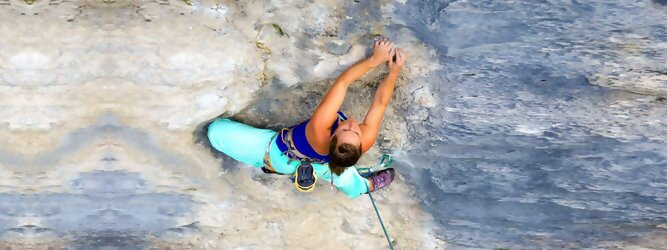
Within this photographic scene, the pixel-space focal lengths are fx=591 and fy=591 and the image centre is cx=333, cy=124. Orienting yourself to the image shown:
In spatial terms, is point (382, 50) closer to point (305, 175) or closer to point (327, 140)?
point (327, 140)

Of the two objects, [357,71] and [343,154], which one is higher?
[357,71]

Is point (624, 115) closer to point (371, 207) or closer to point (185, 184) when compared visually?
point (371, 207)

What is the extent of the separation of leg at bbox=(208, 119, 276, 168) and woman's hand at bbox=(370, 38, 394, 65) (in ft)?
3.35

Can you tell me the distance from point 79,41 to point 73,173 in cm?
113

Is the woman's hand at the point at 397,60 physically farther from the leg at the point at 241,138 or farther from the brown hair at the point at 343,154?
the leg at the point at 241,138

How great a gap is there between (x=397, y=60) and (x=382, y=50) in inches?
5.1

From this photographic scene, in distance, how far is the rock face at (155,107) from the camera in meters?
4.12

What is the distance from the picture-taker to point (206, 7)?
4199 millimetres

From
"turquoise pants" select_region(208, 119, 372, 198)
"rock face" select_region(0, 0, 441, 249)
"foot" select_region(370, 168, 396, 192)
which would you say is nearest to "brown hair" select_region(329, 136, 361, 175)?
"turquoise pants" select_region(208, 119, 372, 198)

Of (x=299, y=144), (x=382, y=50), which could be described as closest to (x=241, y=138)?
(x=299, y=144)

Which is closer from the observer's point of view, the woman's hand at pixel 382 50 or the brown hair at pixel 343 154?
the brown hair at pixel 343 154

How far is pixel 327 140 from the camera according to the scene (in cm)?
407

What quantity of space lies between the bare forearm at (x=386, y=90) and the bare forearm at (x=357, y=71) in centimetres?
14

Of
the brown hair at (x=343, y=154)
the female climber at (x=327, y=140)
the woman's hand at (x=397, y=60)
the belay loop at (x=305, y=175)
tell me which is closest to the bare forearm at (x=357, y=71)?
the female climber at (x=327, y=140)
